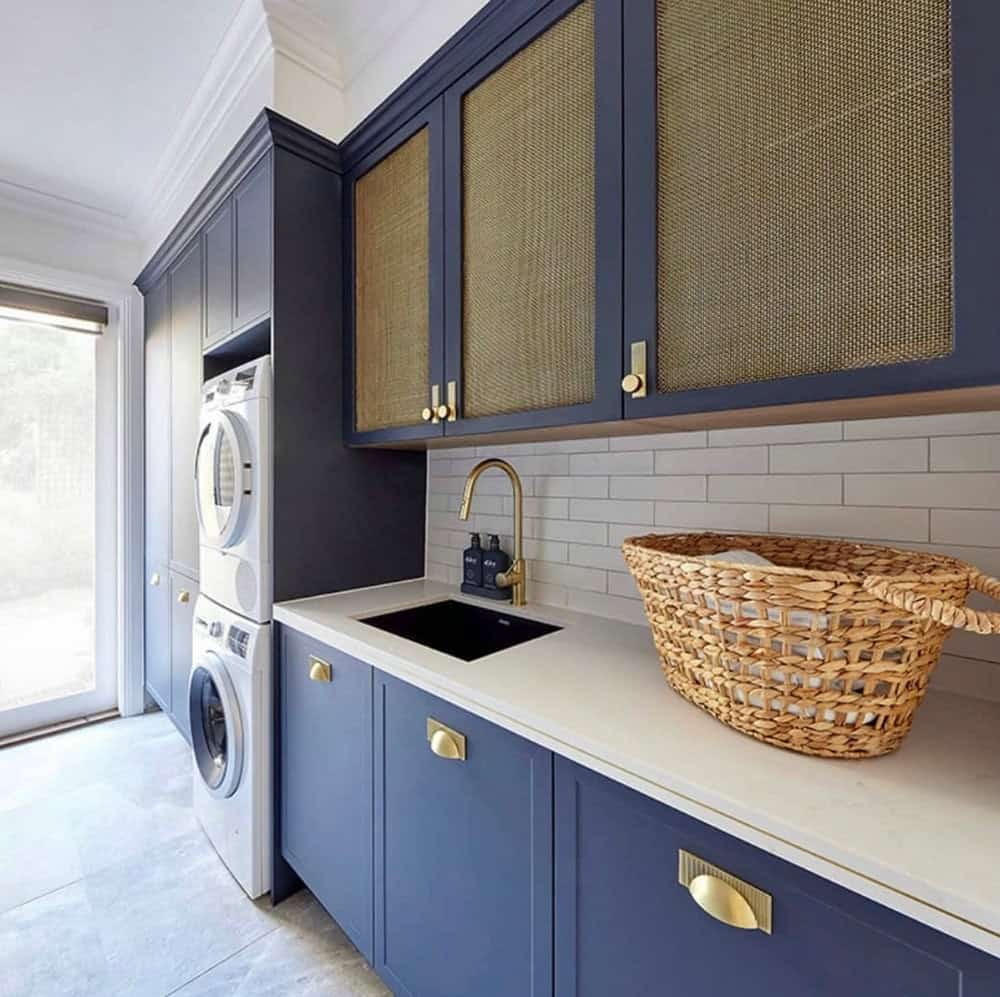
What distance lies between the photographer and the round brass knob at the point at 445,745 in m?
1.02

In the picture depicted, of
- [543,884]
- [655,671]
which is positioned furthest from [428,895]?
[655,671]

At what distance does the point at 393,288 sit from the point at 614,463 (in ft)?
2.83

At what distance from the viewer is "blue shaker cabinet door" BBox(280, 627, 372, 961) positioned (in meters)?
1.30

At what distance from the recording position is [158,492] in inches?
108

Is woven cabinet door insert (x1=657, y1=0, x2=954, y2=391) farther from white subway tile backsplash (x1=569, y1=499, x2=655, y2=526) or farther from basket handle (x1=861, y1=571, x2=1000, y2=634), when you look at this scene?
white subway tile backsplash (x1=569, y1=499, x2=655, y2=526)

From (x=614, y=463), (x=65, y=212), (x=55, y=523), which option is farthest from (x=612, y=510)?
(x=65, y=212)

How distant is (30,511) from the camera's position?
8.98 feet

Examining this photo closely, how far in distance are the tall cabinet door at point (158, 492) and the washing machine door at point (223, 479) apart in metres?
0.83

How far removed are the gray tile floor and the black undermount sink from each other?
0.88m

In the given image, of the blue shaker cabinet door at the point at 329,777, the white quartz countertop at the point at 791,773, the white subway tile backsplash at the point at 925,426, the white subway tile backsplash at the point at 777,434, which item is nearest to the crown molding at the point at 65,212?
the blue shaker cabinet door at the point at 329,777

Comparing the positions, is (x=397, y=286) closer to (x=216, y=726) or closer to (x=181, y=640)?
(x=216, y=726)

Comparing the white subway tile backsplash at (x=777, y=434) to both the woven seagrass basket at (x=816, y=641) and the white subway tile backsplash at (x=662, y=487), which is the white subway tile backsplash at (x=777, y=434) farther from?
the woven seagrass basket at (x=816, y=641)

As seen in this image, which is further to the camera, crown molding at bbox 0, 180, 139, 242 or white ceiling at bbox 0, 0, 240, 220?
crown molding at bbox 0, 180, 139, 242

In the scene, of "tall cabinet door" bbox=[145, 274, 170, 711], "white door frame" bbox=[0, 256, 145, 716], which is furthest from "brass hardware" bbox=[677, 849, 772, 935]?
"white door frame" bbox=[0, 256, 145, 716]
